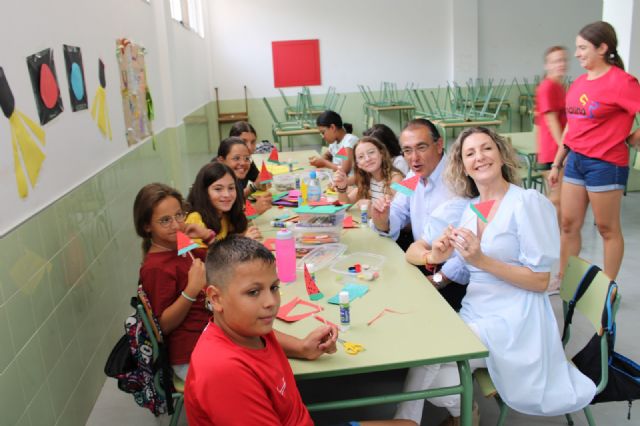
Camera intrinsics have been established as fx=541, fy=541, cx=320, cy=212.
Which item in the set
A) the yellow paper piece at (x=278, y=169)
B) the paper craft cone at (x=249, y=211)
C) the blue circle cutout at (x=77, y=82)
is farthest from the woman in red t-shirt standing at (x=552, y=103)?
the blue circle cutout at (x=77, y=82)

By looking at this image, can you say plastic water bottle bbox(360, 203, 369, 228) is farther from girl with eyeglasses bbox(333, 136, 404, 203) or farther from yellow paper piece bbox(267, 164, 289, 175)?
yellow paper piece bbox(267, 164, 289, 175)

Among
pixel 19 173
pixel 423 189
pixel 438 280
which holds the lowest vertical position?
pixel 438 280

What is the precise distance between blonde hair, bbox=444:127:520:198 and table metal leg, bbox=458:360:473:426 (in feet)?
2.71

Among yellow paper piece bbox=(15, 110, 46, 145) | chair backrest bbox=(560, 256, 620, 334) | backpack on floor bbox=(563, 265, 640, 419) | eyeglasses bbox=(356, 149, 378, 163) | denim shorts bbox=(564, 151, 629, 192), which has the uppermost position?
yellow paper piece bbox=(15, 110, 46, 145)

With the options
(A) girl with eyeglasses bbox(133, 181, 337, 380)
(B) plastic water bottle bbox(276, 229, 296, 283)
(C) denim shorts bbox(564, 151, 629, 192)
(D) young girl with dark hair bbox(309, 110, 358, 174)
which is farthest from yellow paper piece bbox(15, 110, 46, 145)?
(C) denim shorts bbox(564, 151, 629, 192)

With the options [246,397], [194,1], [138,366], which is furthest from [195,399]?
[194,1]

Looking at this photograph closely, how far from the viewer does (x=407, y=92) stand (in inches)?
417

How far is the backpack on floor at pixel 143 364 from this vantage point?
1.84m

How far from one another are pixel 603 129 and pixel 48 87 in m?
3.01

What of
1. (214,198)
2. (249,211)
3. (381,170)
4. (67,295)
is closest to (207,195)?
(214,198)

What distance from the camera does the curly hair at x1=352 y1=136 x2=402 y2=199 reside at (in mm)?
3350

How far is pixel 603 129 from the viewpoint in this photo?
3258 millimetres

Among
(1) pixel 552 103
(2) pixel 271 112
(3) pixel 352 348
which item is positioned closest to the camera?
(3) pixel 352 348

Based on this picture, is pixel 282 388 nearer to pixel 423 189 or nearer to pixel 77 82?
pixel 423 189
